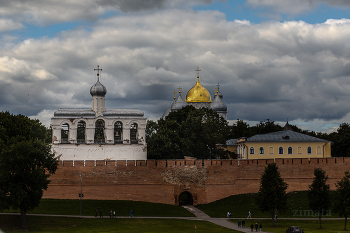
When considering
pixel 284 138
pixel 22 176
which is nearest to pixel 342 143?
pixel 284 138

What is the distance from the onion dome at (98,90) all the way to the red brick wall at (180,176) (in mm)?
9407

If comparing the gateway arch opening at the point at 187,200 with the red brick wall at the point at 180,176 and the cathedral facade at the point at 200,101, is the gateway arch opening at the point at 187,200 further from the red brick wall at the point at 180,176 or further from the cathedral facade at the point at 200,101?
the cathedral facade at the point at 200,101

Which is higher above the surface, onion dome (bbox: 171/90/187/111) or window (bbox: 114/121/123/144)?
onion dome (bbox: 171/90/187/111)

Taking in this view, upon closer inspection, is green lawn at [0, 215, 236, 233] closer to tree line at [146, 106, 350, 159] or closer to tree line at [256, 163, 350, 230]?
tree line at [256, 163, 350, 230]

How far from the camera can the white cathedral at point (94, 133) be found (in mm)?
55469

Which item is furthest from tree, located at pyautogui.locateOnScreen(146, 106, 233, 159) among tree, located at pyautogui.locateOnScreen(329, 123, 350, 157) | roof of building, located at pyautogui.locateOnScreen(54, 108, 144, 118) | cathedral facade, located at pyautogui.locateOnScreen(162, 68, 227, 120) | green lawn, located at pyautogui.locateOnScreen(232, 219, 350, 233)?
cathedral facade, located at pyautogui.locateOnScreen(162, 68, 227, 120)

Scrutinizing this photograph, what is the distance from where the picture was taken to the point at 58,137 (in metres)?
55.7

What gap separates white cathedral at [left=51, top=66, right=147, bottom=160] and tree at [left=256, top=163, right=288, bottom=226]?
15956mm

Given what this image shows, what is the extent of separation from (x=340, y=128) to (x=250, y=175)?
29110 mm

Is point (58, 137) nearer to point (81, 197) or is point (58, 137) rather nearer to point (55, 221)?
point (81, 197)

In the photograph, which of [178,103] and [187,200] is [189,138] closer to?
[187,200]

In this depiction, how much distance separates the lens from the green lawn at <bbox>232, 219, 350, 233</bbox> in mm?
39809

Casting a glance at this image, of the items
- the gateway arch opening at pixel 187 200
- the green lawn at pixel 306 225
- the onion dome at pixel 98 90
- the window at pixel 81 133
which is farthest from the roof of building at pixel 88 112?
the green lawn at pixel 306 225

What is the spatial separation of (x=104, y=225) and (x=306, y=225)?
52.5 ft
